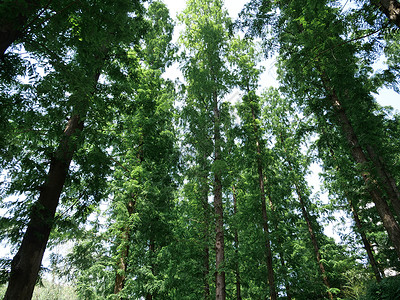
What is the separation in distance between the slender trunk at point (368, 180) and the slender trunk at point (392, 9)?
182 inches

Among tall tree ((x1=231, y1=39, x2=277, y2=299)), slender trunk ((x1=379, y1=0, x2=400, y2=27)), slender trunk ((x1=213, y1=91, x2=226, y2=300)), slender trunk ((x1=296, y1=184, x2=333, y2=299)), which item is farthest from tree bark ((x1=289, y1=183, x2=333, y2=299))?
slender trunk ((x1=379, y1=0, x2=400, y2=27))

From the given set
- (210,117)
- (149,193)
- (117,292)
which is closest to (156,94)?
(210,117)

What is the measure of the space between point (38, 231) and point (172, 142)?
6799 millimetres

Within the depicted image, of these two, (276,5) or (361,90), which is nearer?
(361,90)

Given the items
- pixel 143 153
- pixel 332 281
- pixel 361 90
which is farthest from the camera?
pixel 332 281

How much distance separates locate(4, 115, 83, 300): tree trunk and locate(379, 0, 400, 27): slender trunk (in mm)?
7606

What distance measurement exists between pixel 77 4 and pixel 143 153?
6.26 meters

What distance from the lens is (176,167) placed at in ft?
35.5

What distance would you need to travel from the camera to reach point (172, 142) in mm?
10758

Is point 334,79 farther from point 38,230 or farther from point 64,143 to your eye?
point 38,230

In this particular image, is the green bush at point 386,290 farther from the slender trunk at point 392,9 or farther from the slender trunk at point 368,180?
the slender trunk at point 392,9

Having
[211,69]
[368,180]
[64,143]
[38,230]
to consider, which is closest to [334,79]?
[368,180]

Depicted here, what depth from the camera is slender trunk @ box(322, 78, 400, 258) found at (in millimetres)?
7691

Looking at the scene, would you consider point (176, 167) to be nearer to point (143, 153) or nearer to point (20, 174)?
point (143, 153)
